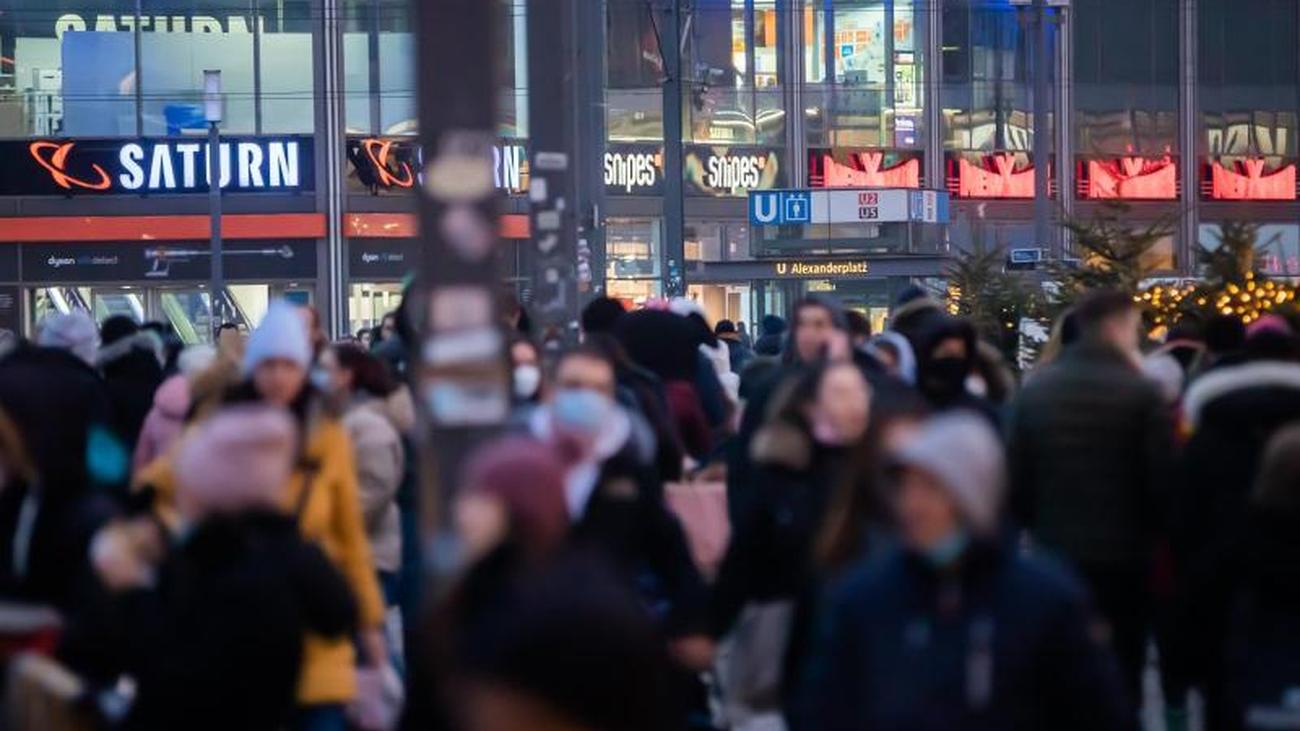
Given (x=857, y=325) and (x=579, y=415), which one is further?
(x=857, y=325)

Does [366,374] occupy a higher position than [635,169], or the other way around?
[635,169]

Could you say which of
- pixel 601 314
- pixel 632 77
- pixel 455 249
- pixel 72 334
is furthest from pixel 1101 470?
pixel 632 77

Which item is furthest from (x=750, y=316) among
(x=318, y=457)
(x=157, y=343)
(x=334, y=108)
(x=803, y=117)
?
(x=318, y=457)

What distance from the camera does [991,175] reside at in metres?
55.9

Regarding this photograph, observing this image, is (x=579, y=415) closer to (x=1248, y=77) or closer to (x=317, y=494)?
(x=317, y=494)

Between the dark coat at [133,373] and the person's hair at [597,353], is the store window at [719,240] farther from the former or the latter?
the person's hair at [597,353]

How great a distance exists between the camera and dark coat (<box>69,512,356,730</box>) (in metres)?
5.78

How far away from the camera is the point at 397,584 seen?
10.6 metres

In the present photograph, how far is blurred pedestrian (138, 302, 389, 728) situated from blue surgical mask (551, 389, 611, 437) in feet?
2.18

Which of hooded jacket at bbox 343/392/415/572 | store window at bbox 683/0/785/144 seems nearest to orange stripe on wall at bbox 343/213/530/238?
store window at bbox 683/0/785/144

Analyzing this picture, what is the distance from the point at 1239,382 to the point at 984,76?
47.9 m

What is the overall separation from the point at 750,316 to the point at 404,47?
29.2ft

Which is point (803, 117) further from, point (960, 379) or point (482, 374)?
point (482, 374)

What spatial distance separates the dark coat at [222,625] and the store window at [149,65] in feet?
140
